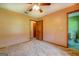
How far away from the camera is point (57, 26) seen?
5.17 m

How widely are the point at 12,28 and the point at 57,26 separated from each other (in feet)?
8.91

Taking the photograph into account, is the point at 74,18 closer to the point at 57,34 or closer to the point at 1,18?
the point at 57,34

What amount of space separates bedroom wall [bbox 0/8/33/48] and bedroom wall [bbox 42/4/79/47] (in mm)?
1531

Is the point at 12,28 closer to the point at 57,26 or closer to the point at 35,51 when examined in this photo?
the point at 35,51

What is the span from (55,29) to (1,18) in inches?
126

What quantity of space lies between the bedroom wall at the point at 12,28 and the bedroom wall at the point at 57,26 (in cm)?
153

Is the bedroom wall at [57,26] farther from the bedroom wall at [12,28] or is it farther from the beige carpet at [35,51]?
the bedroom wall at [12,28]

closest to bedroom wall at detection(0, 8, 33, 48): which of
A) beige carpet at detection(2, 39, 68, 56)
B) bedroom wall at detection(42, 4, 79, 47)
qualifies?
beige carpet at detection(2, 39, 68, 56)

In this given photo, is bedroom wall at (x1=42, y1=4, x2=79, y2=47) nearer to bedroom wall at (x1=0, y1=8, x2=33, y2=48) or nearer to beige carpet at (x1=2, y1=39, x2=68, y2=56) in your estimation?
beige carpet at (x1=2, y1=39, x2=68, y2=56)

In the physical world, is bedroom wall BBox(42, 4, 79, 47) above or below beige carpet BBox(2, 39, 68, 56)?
above

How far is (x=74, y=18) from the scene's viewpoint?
24.4 ft

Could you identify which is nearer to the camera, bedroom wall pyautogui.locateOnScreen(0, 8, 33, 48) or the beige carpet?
the beige carpet

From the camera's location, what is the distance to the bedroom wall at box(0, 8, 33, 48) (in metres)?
4.37

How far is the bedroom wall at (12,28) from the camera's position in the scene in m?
4.37
